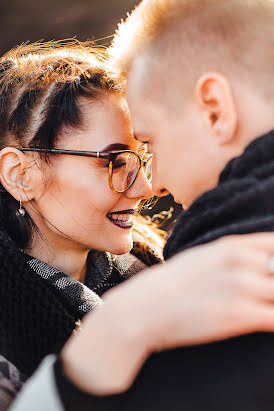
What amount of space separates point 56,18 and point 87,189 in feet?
7.35

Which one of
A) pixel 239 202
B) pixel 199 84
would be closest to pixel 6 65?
pixel 199 84

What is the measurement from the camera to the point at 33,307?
140 centimetres

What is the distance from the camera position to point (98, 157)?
156 centimetres

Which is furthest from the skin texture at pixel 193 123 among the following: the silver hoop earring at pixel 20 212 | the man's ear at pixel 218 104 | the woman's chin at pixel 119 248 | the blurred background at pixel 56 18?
the blurred background at pixel 56 18

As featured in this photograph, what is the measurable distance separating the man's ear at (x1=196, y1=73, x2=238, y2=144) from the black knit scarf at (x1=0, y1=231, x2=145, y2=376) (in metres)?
0.73

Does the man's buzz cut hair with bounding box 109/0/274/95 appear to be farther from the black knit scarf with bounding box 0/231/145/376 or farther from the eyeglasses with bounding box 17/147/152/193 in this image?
the black knit scarf with bounding box 0/231/145/376

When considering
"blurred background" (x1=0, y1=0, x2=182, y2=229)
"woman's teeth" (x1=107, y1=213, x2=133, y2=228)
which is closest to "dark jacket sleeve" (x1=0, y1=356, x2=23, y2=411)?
"woman's teeth" (x1=107, y1=213, x2=133, y2=228)

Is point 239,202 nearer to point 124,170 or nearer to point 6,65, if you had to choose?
point 124,170

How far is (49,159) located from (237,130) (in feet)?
2.59

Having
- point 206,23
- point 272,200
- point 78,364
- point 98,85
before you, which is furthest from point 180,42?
point 78,364

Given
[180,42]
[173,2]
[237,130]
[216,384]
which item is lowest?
[216,384]

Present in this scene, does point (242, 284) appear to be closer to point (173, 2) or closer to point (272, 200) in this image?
point (272, 200)

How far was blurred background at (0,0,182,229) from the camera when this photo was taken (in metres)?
3.30

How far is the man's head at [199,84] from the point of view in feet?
3.17
